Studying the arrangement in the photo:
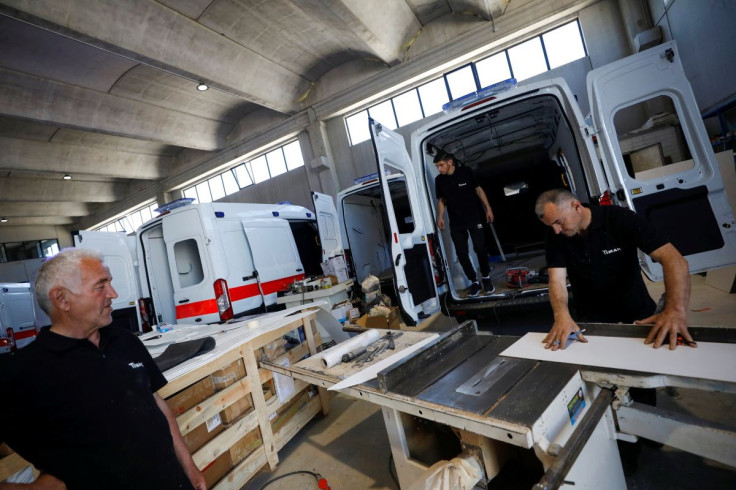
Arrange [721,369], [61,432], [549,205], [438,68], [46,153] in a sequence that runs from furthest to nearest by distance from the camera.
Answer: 1. [46,153]
2. [438,68]
3. [549,205]
4. [61,432]
5. [721,369]

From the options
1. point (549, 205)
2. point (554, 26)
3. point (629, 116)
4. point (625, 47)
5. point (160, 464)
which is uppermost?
point (554, 26)

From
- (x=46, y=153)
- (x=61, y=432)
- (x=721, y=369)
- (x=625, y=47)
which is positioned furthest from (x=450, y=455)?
(x=46, y=153)

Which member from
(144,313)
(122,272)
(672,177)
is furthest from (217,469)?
(122,272)

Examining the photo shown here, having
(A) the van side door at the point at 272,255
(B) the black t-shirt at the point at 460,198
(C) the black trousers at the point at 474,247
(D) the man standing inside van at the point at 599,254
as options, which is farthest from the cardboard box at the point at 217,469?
(B) the black t-shirt at the point at 460,198

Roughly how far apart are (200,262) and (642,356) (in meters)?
5.02

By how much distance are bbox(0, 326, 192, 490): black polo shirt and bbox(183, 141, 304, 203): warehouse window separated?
10.6 meters

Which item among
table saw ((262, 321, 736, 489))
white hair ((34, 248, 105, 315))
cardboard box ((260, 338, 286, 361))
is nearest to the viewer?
table saw ((262, 321, 736, 489))

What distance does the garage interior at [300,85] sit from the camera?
9.46 ft

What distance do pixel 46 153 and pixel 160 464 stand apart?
13.6 meters

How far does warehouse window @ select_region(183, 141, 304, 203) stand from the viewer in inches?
465

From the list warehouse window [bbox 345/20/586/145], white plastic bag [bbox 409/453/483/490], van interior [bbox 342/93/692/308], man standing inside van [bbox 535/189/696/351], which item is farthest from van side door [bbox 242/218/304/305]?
warehouse window [bbox 345/20/586/145]

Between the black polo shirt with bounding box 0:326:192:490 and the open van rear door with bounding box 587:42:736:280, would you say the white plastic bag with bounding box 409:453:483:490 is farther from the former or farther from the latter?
the open van rear door with bounding box 587:42:736:280

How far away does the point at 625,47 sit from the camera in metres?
7.70

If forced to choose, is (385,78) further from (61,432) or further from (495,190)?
(61,432)
